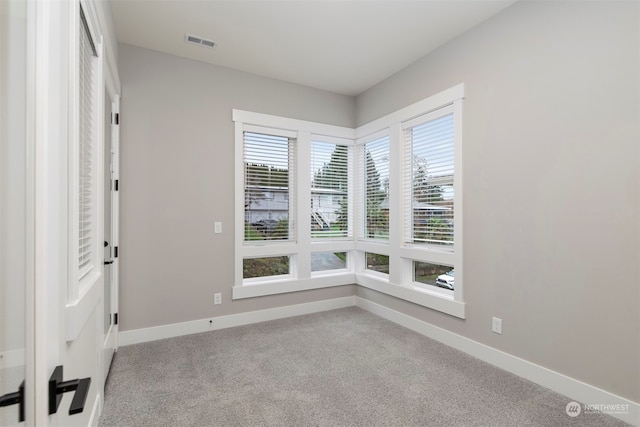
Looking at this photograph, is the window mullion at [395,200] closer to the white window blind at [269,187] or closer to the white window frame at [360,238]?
the white window frame at [360,238]

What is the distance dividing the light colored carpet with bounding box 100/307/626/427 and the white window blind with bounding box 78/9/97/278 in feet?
3.70

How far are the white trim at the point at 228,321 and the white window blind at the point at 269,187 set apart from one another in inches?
34.6

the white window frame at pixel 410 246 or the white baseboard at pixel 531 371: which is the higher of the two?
the white window frame at pixel 410 246

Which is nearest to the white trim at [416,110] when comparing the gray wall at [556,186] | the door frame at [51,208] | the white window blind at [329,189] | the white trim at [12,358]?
the gray wall at [556,186]

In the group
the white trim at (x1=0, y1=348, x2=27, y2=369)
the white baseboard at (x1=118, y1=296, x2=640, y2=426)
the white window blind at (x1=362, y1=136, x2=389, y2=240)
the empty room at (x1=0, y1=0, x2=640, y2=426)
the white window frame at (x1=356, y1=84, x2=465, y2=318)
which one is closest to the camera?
the white trim at (x1=0, y1=348, x2=27, y2=369)

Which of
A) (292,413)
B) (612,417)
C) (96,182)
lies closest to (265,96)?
(96,182)

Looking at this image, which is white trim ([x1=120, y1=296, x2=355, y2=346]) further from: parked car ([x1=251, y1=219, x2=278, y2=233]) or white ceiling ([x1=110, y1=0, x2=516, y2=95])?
white ceiling ([x1=110, y1=0, x2=516, y2=95])

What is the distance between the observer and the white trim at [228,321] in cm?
317

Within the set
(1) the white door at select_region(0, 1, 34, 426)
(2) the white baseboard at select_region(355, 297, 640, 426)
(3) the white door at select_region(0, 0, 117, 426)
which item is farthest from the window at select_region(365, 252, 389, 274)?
(1) the white door at select_region(0, 1, 34, 426)

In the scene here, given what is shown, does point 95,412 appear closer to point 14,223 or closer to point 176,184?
point 14,223

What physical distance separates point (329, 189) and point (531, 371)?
293 centimetres

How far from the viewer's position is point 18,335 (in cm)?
65

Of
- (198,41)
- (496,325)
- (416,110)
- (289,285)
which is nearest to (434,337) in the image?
(496,325)

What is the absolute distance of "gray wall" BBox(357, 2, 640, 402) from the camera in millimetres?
1986
